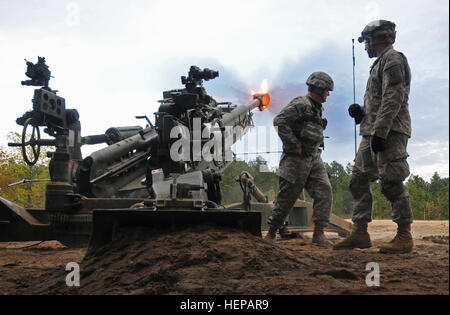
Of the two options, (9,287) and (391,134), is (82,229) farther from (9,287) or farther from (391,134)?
(391,134)

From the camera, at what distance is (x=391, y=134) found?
3664 millimetres

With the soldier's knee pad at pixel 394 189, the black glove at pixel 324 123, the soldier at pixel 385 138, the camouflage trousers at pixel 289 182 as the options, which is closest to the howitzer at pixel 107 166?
the camouflage trousers at pixel 289 182

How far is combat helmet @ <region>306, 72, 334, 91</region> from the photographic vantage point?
16.2ft

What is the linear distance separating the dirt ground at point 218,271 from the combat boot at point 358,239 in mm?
617

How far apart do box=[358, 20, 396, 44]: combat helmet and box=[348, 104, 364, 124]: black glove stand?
2.08 ft

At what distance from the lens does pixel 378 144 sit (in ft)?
11.7

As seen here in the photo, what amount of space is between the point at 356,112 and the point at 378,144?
0.66 metres

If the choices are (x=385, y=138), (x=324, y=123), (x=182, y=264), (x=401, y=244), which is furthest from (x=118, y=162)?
(x=401, y=244)

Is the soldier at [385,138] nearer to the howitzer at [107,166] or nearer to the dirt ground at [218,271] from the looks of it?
the dirt ground at [218,271]

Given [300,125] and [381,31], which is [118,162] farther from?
[381,31]

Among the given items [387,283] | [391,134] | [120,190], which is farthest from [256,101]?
[387,283]

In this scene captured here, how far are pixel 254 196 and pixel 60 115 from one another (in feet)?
10.5

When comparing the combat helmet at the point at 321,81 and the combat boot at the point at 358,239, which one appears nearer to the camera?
the combat boot at the point at 358,239

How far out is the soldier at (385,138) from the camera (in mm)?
3564
